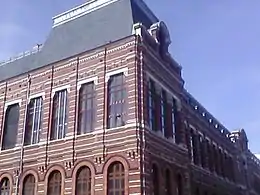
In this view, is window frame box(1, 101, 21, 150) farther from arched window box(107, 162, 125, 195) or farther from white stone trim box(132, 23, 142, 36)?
white stone trim box(132, 23, 142, 36)

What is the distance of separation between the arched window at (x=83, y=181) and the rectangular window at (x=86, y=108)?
240cm

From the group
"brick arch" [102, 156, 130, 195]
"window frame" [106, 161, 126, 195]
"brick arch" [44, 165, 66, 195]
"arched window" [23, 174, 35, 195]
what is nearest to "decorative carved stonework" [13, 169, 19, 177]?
"arched window" [23, 174, 35, 195]

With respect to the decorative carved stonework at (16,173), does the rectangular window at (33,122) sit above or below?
above

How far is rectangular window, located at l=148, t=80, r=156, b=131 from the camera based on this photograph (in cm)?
2150

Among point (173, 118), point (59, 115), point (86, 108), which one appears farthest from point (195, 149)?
point (59, 115)

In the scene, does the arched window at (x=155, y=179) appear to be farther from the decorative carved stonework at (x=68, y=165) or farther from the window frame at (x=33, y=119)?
the window frame at (x=33, y=119)

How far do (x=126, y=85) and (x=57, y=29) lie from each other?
395 inches

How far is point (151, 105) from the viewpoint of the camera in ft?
72.4

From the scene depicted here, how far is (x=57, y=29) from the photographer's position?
28.3 m

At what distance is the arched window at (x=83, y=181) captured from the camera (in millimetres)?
20562

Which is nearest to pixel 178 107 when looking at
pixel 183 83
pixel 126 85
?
pixel 183 83

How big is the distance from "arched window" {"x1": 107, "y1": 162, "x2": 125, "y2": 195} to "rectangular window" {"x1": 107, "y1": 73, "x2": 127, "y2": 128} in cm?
243

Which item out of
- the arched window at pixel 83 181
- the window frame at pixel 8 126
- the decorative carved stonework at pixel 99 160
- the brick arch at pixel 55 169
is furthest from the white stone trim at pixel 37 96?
the decorative carved stonework at pixel 99 160

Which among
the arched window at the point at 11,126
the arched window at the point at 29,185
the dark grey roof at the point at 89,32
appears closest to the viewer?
the arched window at the point at 29,185
